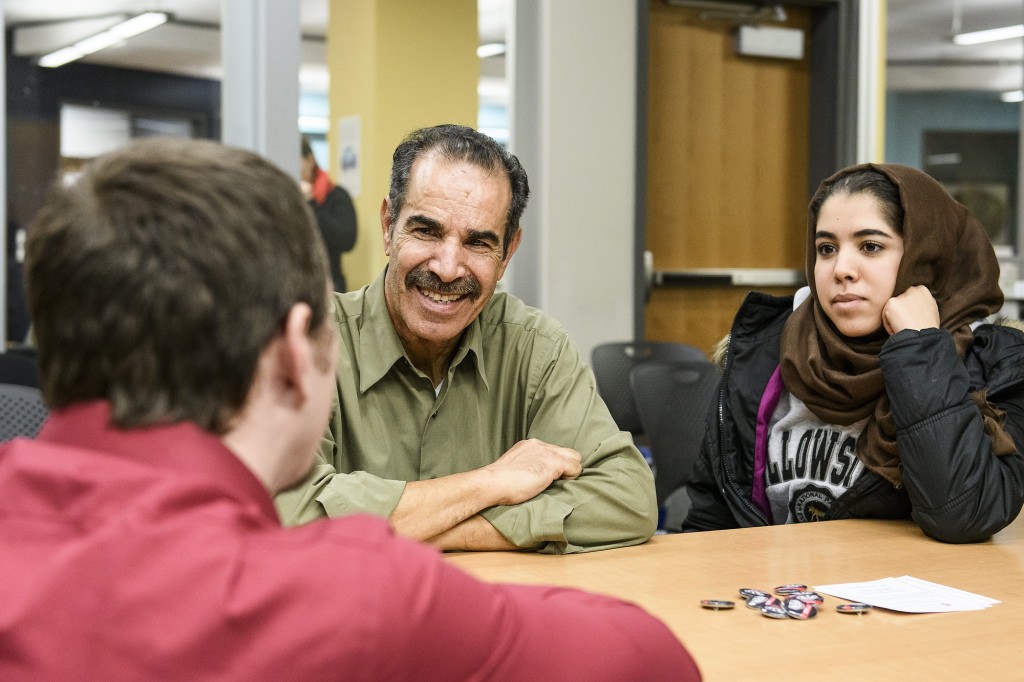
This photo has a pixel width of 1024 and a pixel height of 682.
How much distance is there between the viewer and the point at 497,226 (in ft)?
6.82

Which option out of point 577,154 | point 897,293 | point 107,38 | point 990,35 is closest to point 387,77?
point 577,154

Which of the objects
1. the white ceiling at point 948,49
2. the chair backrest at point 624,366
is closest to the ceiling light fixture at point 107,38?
the chair backrest at point 624,366

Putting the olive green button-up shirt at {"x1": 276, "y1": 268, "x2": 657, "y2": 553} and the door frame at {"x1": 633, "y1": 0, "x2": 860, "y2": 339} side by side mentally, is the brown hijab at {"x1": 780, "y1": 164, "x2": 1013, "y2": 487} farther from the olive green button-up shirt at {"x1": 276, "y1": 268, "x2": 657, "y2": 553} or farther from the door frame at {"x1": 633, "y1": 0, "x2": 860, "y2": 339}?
the door frame at {"x1": 633, "y1": 0, "x2": 860, "y2": 339}

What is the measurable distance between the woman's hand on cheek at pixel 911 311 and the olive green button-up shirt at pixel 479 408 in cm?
56

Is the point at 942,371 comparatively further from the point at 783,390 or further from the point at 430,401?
the point at 430,401

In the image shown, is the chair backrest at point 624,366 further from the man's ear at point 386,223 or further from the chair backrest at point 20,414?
the chair backrest at point 20,414

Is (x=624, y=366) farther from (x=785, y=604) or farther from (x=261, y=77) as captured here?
(x=785, y=604)

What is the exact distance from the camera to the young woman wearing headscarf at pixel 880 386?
6.37ft

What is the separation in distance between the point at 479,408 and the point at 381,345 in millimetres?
221

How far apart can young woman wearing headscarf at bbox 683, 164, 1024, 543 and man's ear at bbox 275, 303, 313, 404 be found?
142 centimetres

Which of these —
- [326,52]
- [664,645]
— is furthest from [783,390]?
[326,52]

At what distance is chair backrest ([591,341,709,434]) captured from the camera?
146 inches

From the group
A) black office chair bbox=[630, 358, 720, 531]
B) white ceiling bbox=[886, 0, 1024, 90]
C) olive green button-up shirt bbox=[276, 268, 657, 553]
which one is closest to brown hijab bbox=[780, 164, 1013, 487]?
olive green button-up shirt bbox=[276, 268, 657, 553]

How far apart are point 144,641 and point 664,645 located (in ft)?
1.49
